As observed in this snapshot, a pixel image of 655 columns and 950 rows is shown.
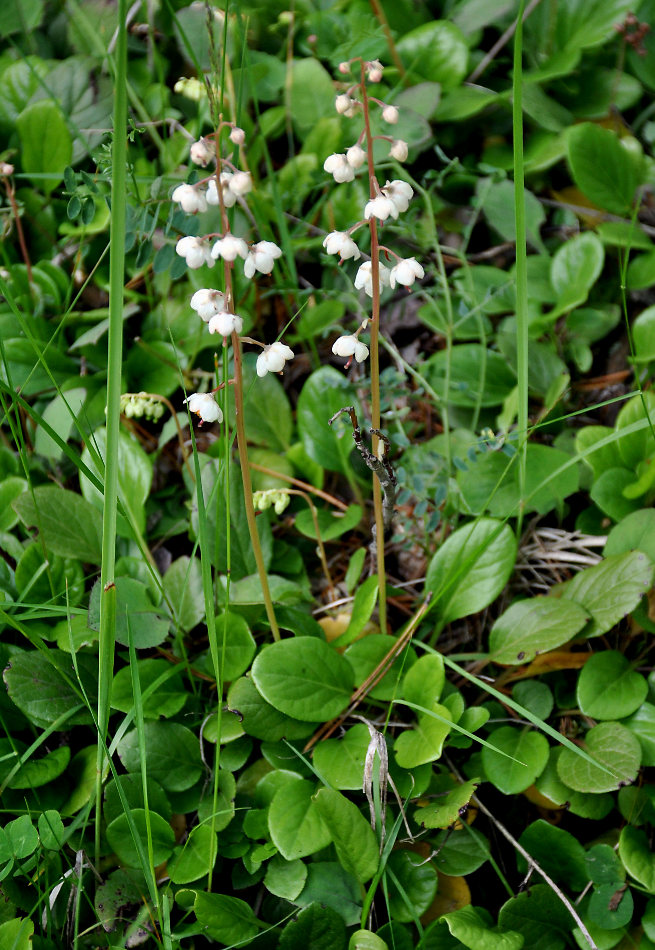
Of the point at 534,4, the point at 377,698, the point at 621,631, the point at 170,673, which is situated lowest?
the point at 621,631

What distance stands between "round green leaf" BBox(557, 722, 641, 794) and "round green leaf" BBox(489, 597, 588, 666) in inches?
6.7

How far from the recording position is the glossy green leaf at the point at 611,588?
129 centimetres

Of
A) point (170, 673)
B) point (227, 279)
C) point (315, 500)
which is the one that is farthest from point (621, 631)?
point (227, 279)

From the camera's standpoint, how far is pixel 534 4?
84.3 inches

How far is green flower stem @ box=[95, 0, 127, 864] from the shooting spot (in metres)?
0.83

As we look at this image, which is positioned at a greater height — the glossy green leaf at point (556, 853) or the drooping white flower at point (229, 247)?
the drooping white flower at point (229, 247)

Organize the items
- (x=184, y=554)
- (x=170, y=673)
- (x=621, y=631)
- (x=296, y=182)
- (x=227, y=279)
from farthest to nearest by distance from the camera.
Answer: (x=296, y=182)
(x=184, y=554)
(x=621, y=631)
(x=170, y=673)
(x=227, y=279)

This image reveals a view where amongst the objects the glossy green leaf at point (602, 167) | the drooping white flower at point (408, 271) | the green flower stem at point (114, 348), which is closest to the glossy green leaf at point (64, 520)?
the green flower stem at point (114, 348)

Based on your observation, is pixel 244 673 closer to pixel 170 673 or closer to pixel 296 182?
pixel 170 673

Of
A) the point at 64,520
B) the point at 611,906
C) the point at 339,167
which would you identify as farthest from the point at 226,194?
the point at 611,906

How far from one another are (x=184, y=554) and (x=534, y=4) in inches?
70.8

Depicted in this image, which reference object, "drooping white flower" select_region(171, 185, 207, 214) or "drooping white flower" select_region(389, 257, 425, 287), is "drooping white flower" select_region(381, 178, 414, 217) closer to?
"drooping white flower" select_region(389, 257, 425, 287)

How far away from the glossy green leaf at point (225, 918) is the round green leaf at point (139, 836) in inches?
5.2

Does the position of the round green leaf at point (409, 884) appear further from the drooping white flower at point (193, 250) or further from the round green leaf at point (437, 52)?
the round green leaf at point (437, 52)
